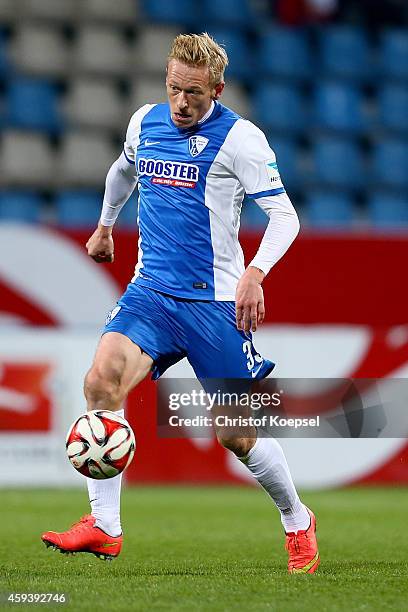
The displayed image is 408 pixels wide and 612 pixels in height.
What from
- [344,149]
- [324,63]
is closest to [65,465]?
[344,149]

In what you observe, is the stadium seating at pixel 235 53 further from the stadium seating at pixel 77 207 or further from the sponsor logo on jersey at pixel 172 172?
the sponsor logo on jersey at pixel 172 172

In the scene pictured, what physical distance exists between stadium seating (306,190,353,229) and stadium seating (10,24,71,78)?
9.68 feet

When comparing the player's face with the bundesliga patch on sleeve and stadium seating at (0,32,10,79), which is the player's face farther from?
stadium seating at (0,32,10,79)

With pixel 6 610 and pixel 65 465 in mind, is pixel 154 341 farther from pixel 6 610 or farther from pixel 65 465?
pixel 65 465

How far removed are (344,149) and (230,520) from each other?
6.49 meters

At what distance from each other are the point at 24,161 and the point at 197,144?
7459mm

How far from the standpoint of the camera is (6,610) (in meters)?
3.71

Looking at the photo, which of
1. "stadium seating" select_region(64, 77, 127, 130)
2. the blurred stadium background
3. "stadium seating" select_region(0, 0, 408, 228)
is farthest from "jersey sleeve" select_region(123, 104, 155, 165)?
"stadium seating" select_region(64, 77, 127, 130)

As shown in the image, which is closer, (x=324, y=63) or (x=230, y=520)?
(x=230, y=520)

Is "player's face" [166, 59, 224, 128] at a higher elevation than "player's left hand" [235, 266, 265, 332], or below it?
higher

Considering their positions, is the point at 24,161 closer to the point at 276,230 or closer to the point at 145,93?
the point at 145,93

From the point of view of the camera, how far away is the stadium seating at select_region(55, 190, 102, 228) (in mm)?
11594

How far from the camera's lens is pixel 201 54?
4676 millimetres

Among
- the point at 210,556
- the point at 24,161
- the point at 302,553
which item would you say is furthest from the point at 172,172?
the point at 24,161
